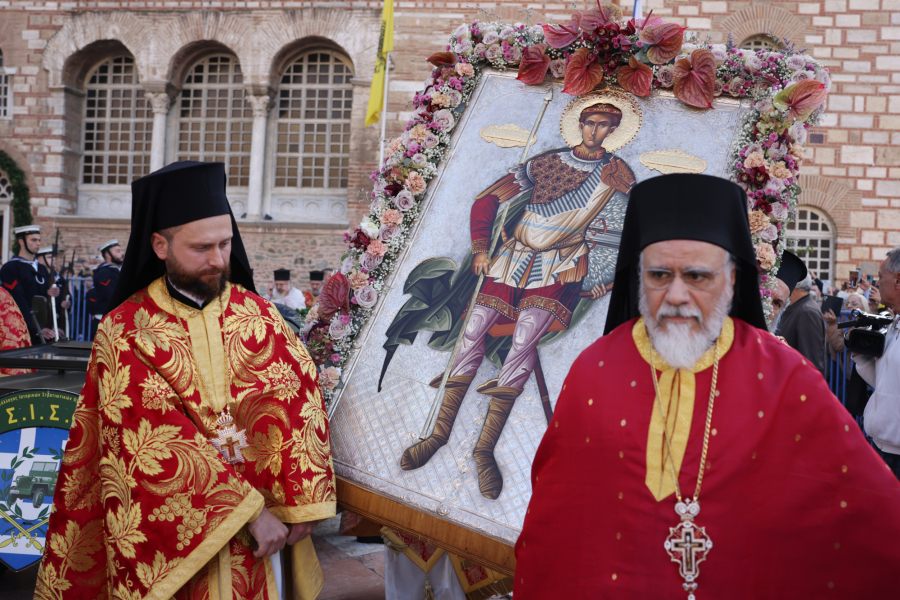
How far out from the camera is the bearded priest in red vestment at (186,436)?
96.2 inches

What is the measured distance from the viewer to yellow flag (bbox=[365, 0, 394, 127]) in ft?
47.3

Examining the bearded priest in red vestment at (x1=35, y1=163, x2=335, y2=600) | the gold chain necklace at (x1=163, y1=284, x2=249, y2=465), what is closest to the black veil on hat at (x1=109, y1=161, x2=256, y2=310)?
the bearded priest in red vestment at (x1=35, y1=163, x2=335, y2=600)

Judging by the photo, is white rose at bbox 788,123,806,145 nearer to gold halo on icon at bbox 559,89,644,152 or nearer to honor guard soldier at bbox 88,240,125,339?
gold halo on icon at bbox 559,89,644,152

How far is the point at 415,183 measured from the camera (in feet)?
12.8

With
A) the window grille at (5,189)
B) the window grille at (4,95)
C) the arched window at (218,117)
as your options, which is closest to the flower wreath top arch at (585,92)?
the arched window at (218,117)

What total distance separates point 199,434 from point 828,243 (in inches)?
→ 632

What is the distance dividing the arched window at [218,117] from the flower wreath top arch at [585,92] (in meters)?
15.3

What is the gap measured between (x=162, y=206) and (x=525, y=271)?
5.52ft

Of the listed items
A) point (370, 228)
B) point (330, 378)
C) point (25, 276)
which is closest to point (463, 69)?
point (370, 228)

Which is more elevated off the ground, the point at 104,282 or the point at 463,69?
the point at 463,69

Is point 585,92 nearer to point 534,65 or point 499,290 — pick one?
point 534,65

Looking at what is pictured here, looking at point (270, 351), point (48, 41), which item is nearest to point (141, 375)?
point (270, 351)

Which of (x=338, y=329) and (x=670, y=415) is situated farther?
(x=338, y=329)

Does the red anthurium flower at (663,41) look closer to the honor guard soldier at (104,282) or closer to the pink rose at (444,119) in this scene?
the pink rose at (444,119)
